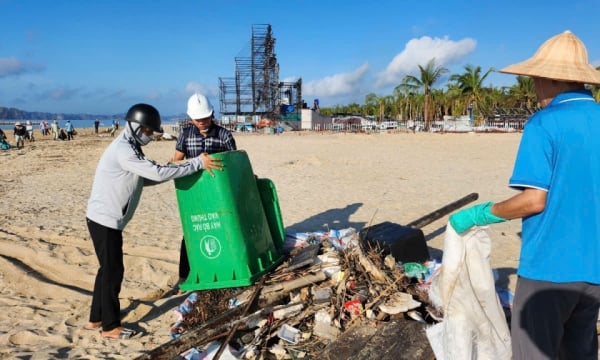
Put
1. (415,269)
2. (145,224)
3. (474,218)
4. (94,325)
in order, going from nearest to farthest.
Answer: (474,218) → (94,325) → (415,269) → (145,224)

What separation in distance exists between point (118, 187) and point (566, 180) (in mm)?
2968

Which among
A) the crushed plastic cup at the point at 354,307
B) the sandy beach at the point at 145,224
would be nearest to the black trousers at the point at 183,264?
the sandy beach at the point at 145,224

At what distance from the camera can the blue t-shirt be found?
71.1 inches

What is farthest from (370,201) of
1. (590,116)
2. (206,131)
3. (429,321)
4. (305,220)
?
(590,116)

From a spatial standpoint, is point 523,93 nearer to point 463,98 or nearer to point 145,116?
point 463,98

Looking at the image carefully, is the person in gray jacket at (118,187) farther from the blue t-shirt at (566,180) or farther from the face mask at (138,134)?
the blue t-shirt at (566,180)

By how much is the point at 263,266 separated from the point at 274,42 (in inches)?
1889

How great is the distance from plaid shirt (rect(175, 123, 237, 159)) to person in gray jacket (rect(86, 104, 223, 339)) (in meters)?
0.80

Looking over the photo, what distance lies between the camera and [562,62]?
1962 millimetres

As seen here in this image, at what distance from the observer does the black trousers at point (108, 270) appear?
3451mm

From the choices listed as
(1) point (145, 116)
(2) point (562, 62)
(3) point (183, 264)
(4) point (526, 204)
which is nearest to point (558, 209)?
(4) point (526, 204)

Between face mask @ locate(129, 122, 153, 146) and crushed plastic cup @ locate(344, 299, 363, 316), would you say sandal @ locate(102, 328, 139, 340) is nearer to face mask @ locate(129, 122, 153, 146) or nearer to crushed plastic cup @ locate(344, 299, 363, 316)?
face mask @ locate(129, 122, 153, 146)

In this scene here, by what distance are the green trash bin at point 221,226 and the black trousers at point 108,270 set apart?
55 cm

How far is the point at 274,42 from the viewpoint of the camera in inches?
1937
